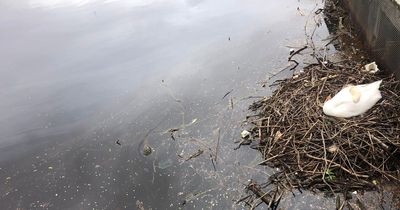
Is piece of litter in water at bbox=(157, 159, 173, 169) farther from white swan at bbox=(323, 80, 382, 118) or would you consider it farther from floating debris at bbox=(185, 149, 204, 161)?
white swan at bbox=(323, 80, 382, 118)

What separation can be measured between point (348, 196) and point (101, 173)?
302 centimetres

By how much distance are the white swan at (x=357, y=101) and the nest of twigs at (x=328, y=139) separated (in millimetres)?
75

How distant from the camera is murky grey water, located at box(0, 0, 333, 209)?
4.32 metres

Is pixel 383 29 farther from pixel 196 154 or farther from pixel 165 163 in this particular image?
pixel 165 163

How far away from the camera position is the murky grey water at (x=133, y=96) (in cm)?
432

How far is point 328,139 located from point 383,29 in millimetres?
2198

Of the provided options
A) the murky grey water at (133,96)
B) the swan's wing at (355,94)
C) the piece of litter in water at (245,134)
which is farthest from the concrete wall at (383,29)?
the piece of litter in water at (245,134)

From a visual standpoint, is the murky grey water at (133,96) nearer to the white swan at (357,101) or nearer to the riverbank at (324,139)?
the riverbank at (324,139)

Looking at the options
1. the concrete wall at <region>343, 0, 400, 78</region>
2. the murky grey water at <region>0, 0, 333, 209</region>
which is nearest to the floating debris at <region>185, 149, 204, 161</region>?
the murky grey water at <region>0, 0, 333, 209</region>

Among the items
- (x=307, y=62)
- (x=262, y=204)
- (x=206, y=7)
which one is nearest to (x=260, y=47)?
(x=307, y=62)

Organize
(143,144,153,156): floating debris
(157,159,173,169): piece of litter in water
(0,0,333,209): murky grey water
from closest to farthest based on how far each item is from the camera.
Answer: (0,0,333,209): murky grey water → (157,159,173,169): piece of litter in water → (143,144,153,156): floating debris

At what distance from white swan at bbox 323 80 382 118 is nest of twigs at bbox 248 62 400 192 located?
75 mm

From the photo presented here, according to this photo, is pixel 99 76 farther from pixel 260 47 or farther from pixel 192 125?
pixel 260 47

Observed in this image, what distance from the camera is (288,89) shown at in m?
5.07
